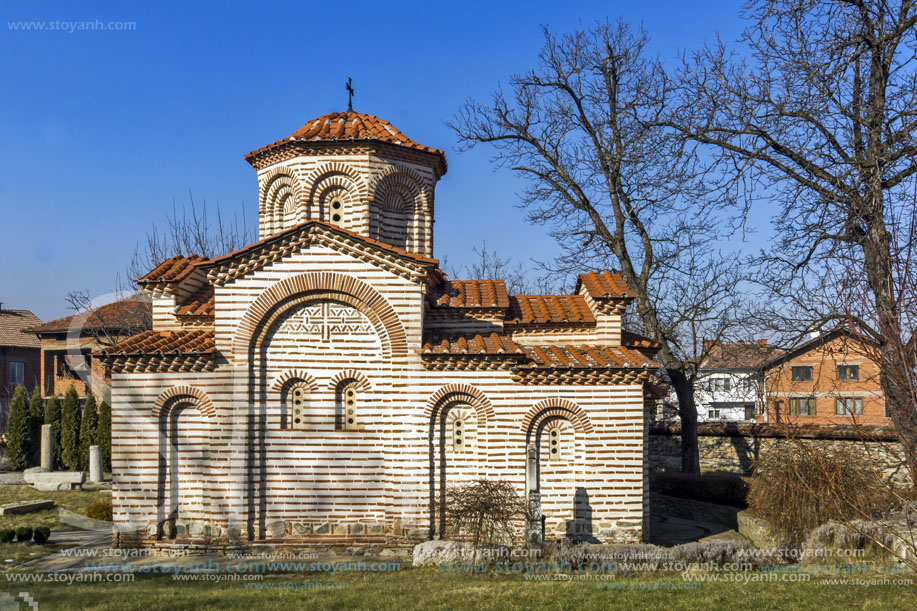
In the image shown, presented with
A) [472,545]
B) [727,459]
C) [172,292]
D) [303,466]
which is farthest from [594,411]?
[727,459]

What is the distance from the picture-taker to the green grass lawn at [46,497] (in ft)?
48.0

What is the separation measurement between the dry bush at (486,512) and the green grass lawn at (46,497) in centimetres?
853

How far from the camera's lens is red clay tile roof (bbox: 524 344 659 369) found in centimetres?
1136

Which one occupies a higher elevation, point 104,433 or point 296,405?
point 296,405

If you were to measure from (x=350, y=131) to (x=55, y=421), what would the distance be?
1735 cm

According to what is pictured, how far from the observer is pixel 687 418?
1873 cm

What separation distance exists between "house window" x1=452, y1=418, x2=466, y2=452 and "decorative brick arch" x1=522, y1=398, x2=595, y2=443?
1021mm

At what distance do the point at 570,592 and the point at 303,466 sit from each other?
4965 mm

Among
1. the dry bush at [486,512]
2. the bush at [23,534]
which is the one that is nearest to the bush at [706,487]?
the dry bush at [486,512]

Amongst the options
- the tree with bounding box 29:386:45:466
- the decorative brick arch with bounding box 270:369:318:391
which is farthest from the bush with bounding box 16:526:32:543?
the tree with bounding box 29:386:45:466

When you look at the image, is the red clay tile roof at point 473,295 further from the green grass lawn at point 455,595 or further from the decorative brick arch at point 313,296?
the green grass lawn at point 455,595

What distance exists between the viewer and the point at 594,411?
11453 mm

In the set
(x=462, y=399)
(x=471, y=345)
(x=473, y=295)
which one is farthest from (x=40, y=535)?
(x=473, y=295)

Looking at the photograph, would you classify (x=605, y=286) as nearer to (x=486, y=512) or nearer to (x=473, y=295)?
(x=473, y=295)
